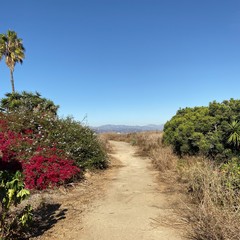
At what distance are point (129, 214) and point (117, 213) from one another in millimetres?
300

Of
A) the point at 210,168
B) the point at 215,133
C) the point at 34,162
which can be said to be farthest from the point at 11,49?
the point at 210,168

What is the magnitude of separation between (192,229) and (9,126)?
8.80 metres

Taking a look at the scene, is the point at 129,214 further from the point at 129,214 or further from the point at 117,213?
the point at 117,213

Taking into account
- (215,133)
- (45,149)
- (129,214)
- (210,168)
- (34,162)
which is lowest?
(129,214)

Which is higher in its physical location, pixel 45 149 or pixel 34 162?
pixel 45 149

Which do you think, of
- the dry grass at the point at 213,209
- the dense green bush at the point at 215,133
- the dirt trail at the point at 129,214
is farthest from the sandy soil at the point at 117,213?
the dense green bush at the point at 215,133

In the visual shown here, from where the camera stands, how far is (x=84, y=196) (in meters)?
7.88

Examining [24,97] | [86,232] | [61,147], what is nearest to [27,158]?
[61,147]

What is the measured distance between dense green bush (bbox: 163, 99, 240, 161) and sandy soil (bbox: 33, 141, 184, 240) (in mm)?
2344

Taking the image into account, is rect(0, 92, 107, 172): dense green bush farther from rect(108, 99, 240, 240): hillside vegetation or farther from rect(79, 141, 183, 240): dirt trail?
rect(108, 99, 240, 240): hillside vegetation

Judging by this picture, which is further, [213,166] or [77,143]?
[77,143]

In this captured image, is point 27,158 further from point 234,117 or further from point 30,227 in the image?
point 234,117

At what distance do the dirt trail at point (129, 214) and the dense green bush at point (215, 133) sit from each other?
2.48 meters

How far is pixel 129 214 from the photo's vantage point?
613 centimetres
